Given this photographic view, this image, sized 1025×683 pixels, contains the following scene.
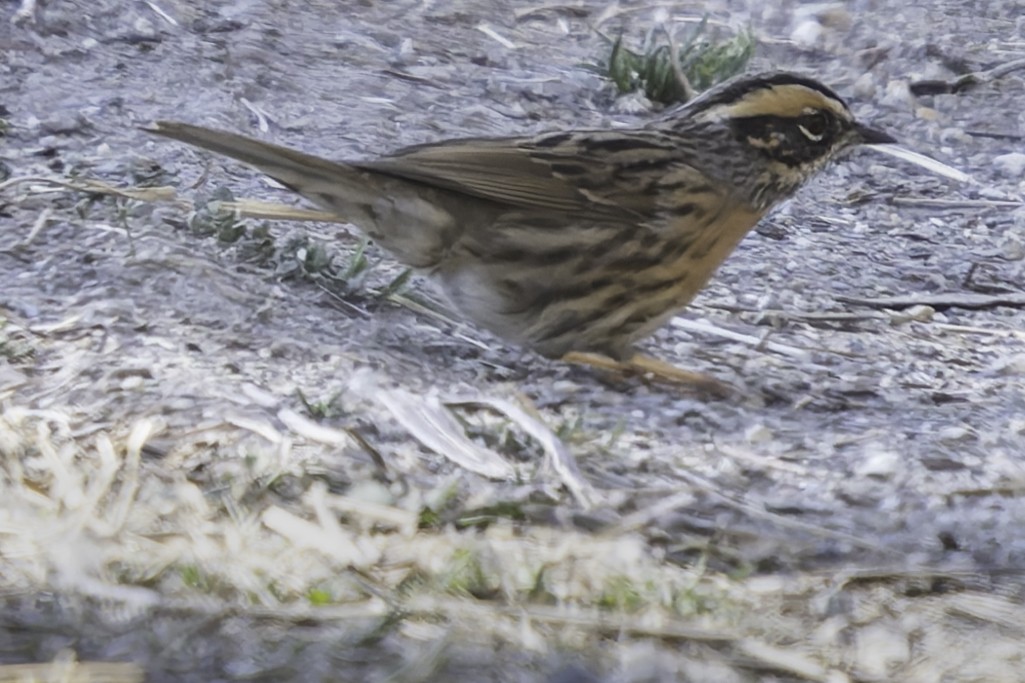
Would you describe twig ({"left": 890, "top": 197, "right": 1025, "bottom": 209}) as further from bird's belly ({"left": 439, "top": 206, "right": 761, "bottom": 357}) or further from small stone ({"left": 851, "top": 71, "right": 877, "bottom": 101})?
bird's belly ({"left": 439, "top": 206, "right": 761, "bottom": 357})

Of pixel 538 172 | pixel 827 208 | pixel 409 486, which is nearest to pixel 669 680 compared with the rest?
pixel 409 486

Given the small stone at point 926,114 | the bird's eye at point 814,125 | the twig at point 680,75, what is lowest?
the twig at point 680,75

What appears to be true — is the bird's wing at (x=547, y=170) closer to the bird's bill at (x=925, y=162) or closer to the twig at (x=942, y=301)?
the twig at (x=942, y=301)

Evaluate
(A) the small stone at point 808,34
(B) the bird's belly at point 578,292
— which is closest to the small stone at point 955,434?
(B) the bird's belly at point 578,292

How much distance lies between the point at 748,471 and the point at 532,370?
1001mm

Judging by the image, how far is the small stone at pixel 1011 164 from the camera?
6871 millimetres

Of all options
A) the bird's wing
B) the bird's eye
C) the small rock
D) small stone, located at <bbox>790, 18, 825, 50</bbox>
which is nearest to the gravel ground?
the bird's wing

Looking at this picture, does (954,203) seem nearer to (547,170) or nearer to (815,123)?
(815,123)

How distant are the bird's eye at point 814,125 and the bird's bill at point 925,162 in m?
1.55

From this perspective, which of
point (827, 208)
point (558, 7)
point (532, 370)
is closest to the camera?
point (532, 370)

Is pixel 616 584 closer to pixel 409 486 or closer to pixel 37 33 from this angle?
pixel 409 486

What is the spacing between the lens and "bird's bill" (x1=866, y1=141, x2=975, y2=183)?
22.2 ft

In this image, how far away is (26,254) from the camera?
16.0ft

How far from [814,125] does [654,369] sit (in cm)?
103
